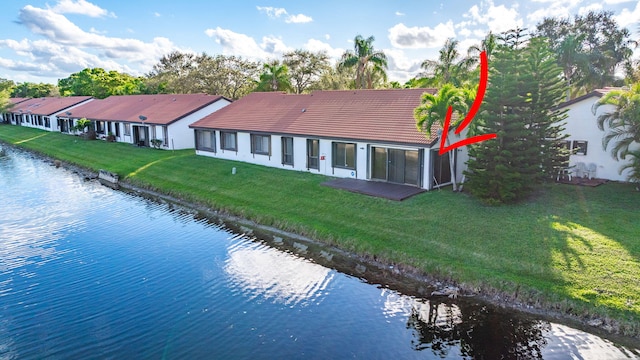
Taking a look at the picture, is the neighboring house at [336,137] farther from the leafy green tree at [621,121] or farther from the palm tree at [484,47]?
the palm tree at [484,47]

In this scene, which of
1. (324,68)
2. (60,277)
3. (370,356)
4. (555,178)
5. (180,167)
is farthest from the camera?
(324,68)

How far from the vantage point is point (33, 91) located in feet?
293

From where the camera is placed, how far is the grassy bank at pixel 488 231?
11.5 metres

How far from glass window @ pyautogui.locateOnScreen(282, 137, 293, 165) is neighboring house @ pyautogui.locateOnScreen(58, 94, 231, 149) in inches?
484

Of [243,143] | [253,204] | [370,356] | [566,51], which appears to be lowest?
[370,356]

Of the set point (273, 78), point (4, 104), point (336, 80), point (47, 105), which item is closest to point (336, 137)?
point (273, 78)

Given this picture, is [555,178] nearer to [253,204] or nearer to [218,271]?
[253,204]

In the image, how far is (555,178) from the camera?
20.7m

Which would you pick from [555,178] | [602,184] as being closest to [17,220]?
[555,178]

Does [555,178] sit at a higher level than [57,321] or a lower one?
higher

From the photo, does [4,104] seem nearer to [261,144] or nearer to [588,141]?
[261,144]

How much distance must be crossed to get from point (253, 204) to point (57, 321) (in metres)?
10.0

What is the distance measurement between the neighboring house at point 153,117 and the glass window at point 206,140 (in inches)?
132

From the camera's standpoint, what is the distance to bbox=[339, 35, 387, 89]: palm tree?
4031 centimetres
